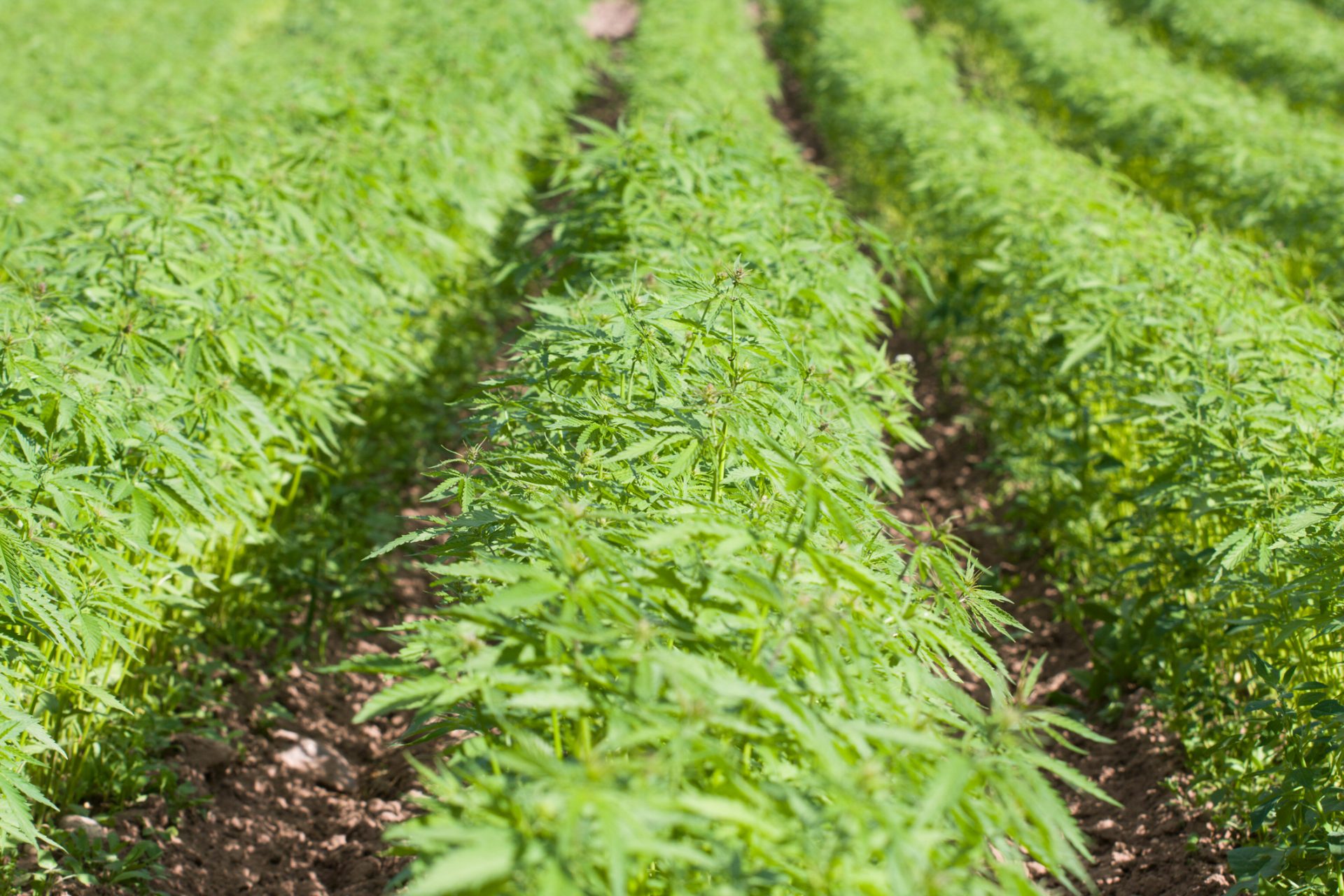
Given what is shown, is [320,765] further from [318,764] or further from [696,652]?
[696,652]

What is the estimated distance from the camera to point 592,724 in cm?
156

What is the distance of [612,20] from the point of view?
1700cm

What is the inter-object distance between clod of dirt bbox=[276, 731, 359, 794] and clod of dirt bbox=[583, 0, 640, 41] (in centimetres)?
1299

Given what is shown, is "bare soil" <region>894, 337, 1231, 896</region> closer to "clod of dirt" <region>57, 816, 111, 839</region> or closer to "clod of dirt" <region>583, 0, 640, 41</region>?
"clod of dirt" <region>57, 816, 111, 839</region>

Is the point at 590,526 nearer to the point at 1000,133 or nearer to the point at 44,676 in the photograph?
the point at 44,676

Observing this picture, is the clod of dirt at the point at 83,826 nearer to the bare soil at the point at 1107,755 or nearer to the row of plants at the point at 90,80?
the row of plants at the point at 90,80

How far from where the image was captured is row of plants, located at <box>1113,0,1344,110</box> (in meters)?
9.77

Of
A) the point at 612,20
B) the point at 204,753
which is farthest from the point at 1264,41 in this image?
the point at 204,753

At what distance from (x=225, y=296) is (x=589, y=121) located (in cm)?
149

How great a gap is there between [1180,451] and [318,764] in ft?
9.56

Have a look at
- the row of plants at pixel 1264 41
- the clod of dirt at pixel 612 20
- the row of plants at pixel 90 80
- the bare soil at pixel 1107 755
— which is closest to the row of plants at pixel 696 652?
the bare soil at pixel 1107 755

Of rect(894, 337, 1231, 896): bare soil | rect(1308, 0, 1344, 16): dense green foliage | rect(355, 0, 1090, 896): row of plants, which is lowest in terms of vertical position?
rect(894, 337, 1231, 896): bare soil

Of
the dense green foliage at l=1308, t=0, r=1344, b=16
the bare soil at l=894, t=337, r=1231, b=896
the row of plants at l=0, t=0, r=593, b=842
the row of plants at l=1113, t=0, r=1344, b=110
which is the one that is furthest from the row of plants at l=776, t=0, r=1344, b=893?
the dense green foliage at l=1308, t=0, r=1344, b=16

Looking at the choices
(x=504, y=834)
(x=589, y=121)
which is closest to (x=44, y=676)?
(x=504, y=834)
